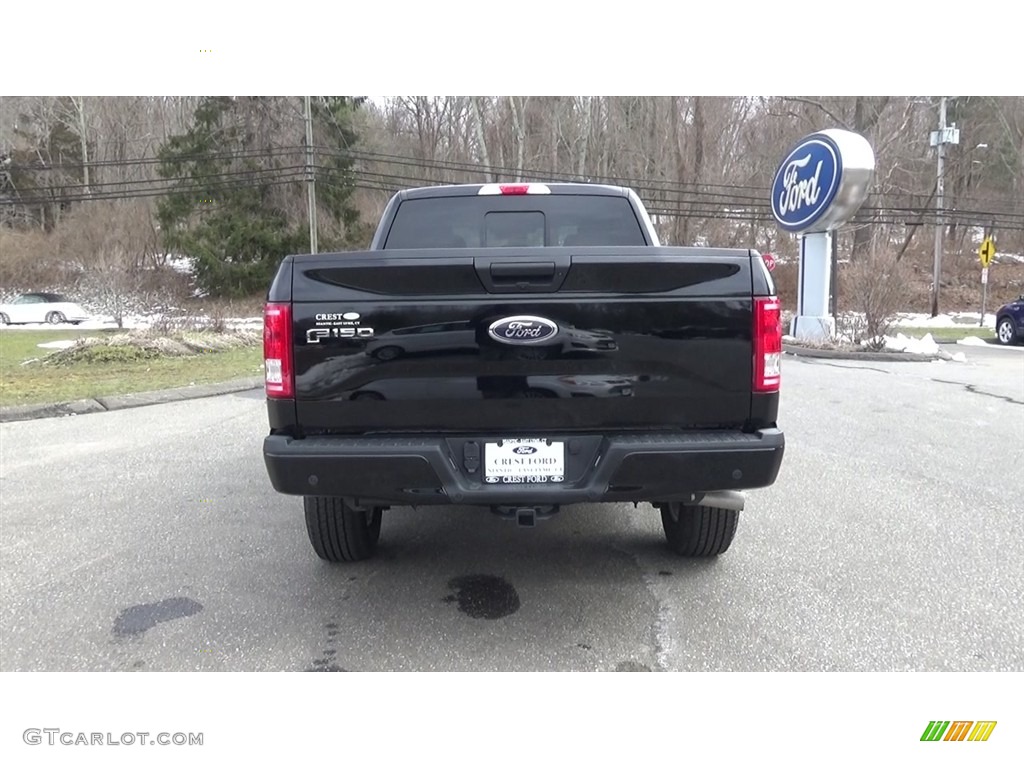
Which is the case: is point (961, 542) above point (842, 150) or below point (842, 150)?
below

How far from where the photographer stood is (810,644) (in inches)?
110

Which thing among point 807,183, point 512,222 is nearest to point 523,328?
point 512,222

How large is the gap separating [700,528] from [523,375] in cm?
144

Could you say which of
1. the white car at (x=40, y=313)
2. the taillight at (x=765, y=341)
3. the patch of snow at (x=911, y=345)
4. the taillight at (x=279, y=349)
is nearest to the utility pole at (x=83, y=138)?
the white car at (x=40, y=313)

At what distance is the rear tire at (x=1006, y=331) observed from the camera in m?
17.3

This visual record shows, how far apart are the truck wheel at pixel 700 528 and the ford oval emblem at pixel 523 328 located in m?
1.31

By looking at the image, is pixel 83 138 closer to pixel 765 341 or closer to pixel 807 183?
pixel 807 183

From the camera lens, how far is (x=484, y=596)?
3.25 m

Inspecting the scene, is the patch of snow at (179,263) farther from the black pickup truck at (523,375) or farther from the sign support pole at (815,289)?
the black pickup truck at (523,375)

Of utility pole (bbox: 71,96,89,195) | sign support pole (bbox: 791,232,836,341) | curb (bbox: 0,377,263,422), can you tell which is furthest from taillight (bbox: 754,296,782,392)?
utility pole (bbox: 71,96,89,195)
